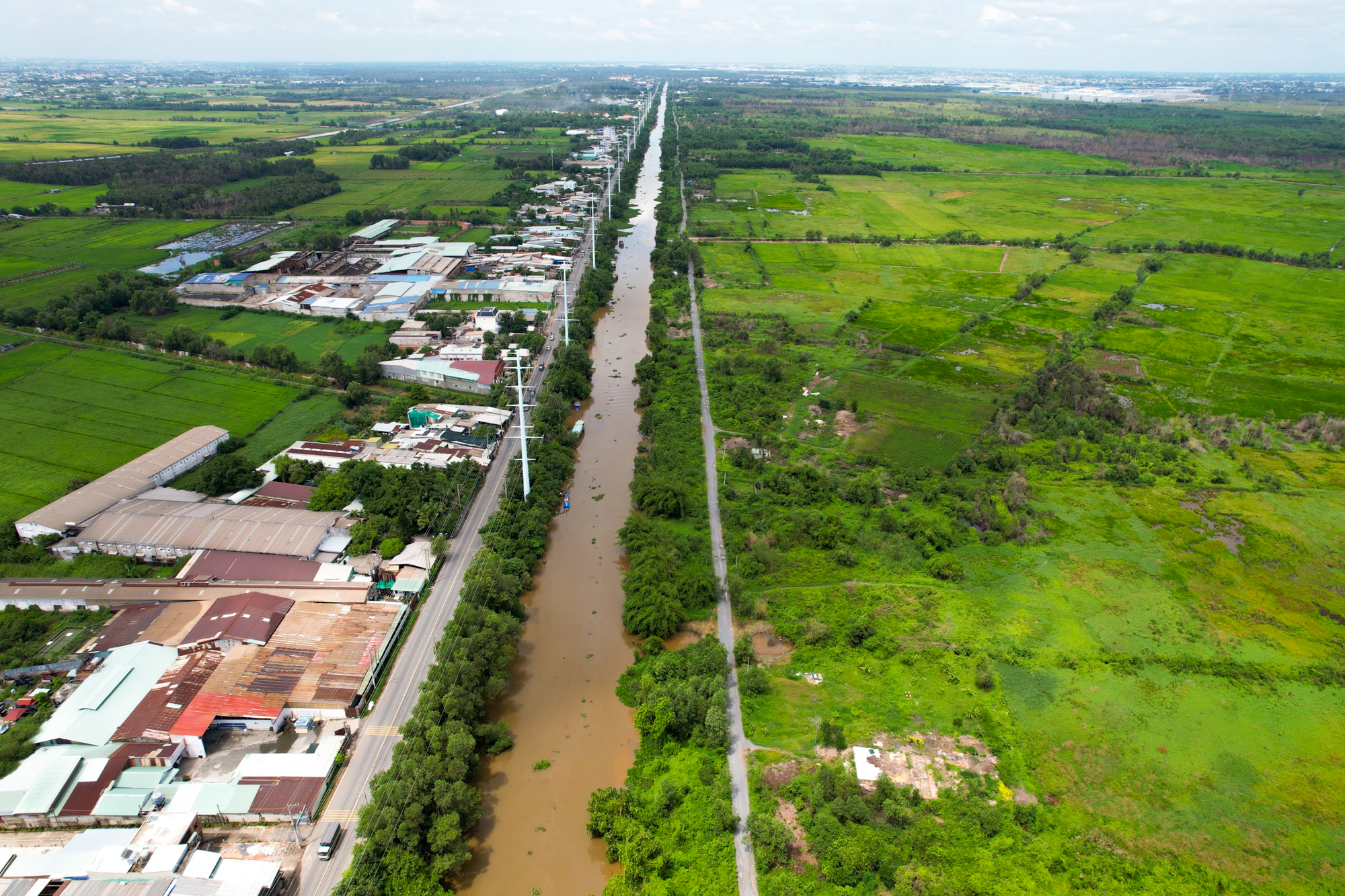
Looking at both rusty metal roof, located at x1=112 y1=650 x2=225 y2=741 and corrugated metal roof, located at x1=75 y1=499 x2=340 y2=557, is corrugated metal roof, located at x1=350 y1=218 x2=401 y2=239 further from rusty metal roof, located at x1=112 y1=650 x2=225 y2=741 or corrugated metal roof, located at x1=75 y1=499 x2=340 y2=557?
rusty metal roof, located at x1=112 y1=650 x2=225 y2=741

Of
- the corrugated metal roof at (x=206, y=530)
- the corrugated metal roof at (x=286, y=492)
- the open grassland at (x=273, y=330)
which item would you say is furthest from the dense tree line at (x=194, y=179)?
the corrugated metal roof at (x=206, y=530)

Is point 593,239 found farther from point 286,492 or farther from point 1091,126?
point 1091,126

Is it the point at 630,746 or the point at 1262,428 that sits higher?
the point at 1262,428

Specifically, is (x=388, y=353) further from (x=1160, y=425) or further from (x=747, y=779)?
(x=1160, y=425)

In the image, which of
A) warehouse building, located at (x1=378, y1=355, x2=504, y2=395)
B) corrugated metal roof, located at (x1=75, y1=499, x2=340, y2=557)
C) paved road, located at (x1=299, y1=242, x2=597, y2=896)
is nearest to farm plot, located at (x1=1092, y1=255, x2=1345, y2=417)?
paved road, located at (x1=299, y1=242, x2=597, y2=896)

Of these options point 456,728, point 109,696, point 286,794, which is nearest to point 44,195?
point 109,696

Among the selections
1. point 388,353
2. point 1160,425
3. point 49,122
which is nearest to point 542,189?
point 388,353
